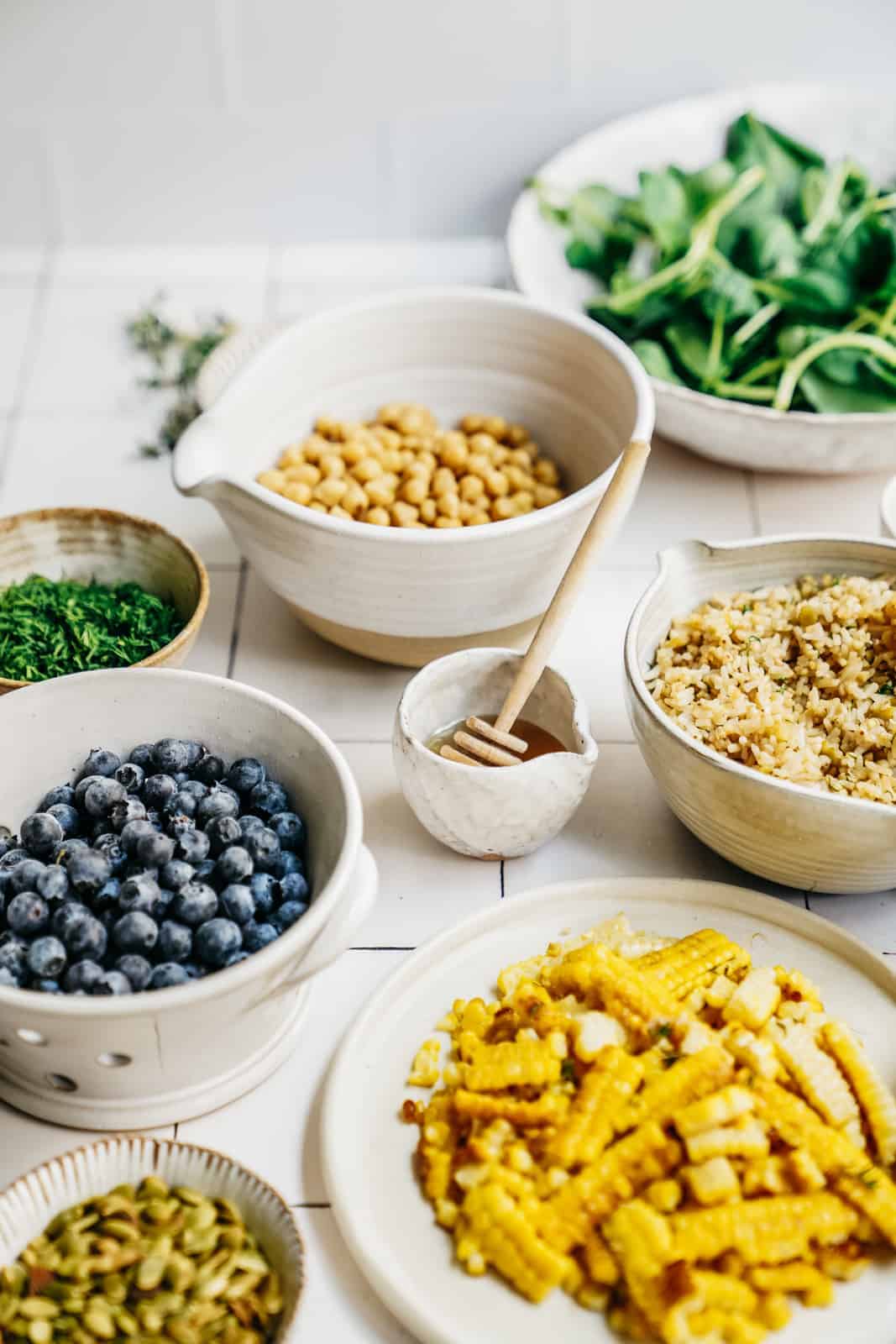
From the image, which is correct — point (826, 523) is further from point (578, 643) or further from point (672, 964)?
point (672, 964)

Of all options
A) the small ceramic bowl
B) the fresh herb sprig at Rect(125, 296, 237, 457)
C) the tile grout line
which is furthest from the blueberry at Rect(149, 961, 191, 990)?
the fresh herb sprig at Rect(125, 296, 237, 457)

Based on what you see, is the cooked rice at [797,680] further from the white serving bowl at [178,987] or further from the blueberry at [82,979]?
the blueberry at [82,979]

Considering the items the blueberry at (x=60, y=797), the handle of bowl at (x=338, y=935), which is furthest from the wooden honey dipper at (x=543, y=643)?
the blueberry at (x=60, y=797)

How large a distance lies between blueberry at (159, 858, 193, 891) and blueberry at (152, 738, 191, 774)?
13 centimetres

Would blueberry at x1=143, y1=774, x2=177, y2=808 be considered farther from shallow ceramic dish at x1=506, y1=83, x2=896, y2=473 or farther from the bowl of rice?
shallow ceramic dish at x1=506, y1=83, x2=896, y2=473

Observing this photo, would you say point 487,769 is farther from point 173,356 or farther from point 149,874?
point 173,356

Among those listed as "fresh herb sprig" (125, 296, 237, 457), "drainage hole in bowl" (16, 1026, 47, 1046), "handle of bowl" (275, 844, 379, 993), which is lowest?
"fresh herb sprig" (125, 296, 237, 457)

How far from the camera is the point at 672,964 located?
1.17m

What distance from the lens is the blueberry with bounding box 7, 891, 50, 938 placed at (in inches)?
42.1

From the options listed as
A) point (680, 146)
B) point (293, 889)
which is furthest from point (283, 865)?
point (680, 146)

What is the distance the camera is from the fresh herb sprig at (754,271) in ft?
5.59

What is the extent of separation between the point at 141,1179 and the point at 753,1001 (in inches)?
20.1

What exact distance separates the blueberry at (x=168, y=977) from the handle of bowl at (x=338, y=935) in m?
0.07

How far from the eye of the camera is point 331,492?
1.52 meters
